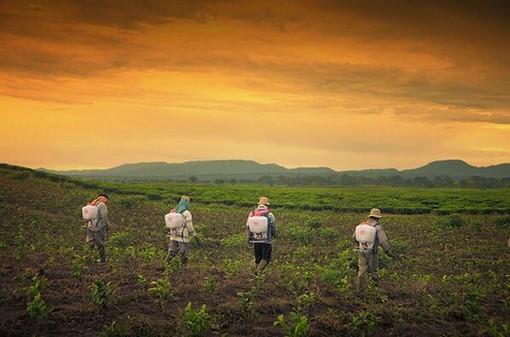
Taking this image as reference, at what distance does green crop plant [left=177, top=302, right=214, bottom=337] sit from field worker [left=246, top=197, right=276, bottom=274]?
4614 millimetres

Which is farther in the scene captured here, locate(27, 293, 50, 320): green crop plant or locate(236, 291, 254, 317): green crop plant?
locate(236, 291, 254, 317): green crop plant

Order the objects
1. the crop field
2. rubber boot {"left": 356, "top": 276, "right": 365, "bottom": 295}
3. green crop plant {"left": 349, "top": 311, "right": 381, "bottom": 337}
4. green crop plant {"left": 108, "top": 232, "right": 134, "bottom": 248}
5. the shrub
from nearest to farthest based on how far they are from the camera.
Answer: the crop field, green crop plant {"left": 349, "top": 311, "right": 381, "bottom": 337}, rubber boot {"left": 356, "top": 276, "right": 365, "bottom": 295}, green crop plant {"left": 108, "top": 232, "right": 134, "bottom": 248}, the shrub

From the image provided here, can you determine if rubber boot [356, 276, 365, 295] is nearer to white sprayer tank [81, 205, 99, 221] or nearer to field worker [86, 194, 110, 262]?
field worker [86, 194, 110, 262]

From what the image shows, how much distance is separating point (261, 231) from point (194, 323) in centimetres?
534

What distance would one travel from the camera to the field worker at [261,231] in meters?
16.2

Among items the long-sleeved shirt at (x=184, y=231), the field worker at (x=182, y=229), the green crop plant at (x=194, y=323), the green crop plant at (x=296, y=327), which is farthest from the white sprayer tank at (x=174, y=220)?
the green crop plant at (x=296, y=327)

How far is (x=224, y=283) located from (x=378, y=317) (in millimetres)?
4601

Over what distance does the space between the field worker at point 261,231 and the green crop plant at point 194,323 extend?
461 centimetres

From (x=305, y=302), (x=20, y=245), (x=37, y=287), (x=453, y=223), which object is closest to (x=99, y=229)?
(x=20, y=245)

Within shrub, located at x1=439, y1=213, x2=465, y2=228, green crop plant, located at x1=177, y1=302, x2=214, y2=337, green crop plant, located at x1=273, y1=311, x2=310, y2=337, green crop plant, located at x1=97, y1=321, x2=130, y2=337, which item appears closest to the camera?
green crop plant, located at x1=97, y1=321, x2=130, y2=337

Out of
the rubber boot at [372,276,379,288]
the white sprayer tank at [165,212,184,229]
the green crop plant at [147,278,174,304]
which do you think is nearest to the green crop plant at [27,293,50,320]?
the green crop plant at [147,278,174,304]

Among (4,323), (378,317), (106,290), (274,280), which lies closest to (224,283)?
(274,280)

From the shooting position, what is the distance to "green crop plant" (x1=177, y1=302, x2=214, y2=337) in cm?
1123

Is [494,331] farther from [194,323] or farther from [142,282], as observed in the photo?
[142,282]
